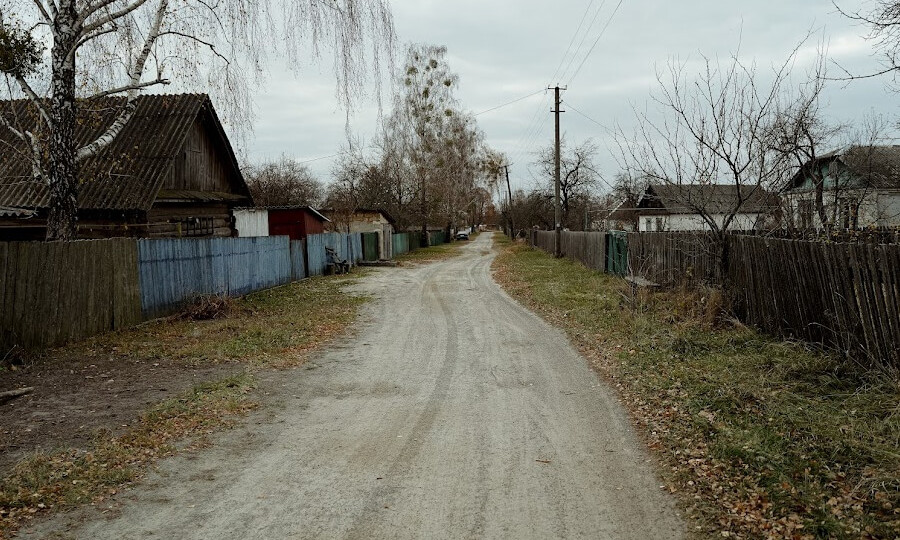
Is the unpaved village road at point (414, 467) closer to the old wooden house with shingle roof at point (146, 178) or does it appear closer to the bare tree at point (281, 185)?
the old wooden house with shingle roof at point (146, 178)

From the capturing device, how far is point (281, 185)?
171ft

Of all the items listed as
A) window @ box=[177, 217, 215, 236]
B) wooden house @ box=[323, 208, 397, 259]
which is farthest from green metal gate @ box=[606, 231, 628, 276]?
wooden house @ box=[323, 208, 397, 259]

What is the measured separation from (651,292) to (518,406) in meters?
7.46

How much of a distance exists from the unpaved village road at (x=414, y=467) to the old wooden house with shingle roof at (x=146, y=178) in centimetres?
1091

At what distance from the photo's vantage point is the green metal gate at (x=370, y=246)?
34.2 metres

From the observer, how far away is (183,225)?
19672mm

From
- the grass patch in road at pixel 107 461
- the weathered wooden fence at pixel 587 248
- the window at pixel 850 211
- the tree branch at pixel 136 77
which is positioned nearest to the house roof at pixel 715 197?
the window at pixel 850 211

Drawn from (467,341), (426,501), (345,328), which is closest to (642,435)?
(426,501)

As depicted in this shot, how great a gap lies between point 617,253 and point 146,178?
1492 centimetres

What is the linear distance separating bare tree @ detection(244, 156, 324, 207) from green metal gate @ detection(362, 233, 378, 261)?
10.7 m

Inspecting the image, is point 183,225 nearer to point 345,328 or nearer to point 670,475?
point 345,328

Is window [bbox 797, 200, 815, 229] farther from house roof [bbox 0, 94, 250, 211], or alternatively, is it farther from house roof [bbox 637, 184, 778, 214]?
house roof [bbox 0, 94, 250, 211]

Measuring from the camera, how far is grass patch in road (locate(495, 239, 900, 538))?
389 centimetres

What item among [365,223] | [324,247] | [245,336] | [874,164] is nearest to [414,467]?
[245,336]
